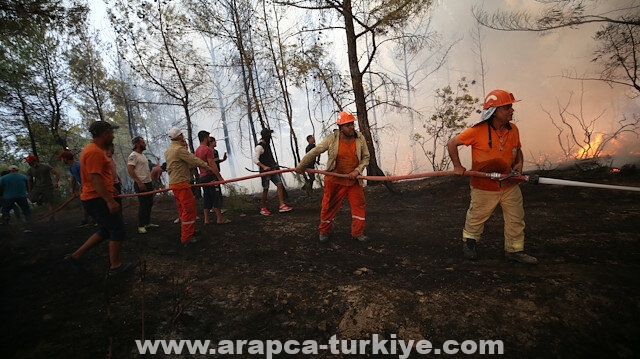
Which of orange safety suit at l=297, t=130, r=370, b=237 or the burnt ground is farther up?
orange safety suit at l=297, t=130, r=370, b=237

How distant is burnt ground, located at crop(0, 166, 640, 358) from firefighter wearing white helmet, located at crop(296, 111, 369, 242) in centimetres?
69

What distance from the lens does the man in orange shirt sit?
3445 millimetres

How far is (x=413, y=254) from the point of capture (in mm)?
3926

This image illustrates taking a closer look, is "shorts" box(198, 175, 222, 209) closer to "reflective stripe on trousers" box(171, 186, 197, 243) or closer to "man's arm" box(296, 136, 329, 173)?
"reflective stripe on trousers" box(171, 186, 197, 243)

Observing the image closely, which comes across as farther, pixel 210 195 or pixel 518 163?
pixel 210 195

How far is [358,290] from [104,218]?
3561mm

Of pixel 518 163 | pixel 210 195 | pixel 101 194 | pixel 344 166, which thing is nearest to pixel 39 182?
pixel 210 195

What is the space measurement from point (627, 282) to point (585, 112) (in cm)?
2999

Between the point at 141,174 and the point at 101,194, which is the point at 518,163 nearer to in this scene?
the point at 101,194

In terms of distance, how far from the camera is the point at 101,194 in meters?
3.45

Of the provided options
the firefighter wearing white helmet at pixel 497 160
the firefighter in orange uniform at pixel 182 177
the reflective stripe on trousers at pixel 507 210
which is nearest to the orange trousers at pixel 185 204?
the firefighter in orange uniform at pixel 182 177

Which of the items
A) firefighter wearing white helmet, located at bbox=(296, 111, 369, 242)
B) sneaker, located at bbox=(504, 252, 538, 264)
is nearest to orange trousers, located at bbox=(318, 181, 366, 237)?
firefighter wearing white helmet, located at bbox=(296, 111, 369, 242)

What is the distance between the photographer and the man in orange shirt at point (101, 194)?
345 centimetres

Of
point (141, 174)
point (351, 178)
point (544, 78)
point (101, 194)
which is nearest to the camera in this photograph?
point (101, 194)
